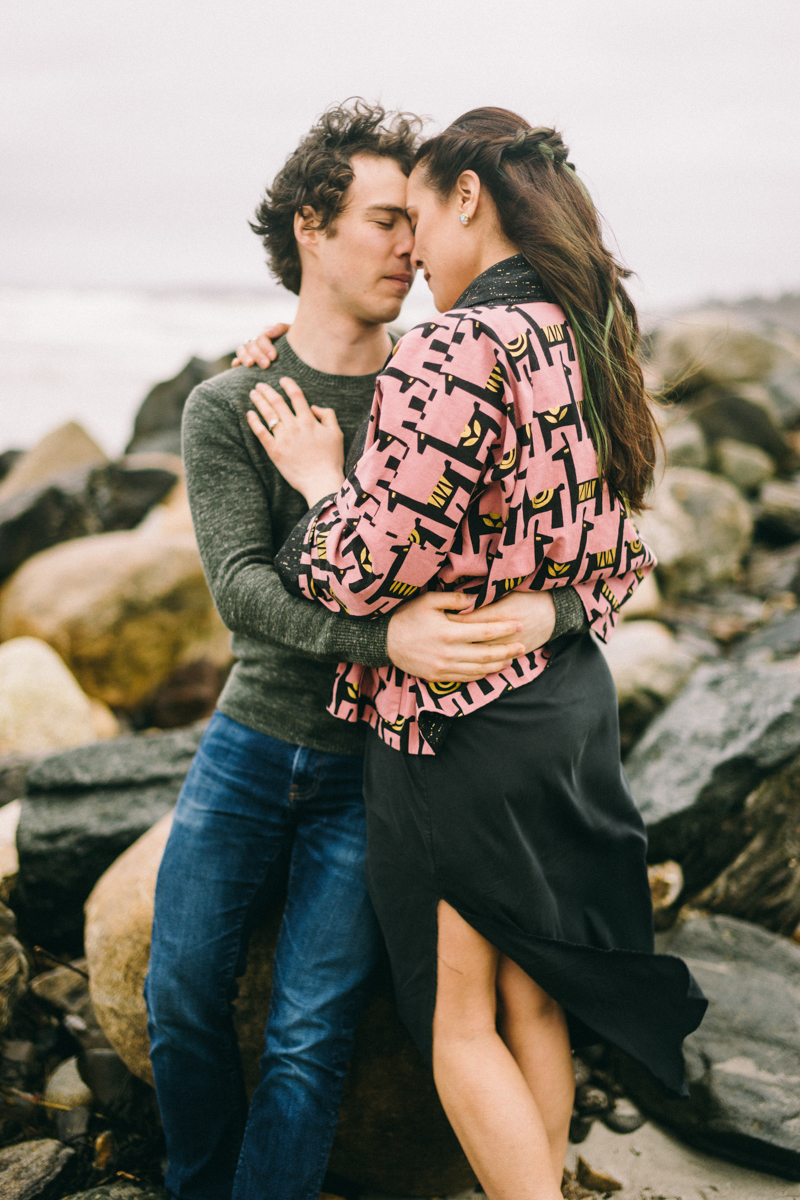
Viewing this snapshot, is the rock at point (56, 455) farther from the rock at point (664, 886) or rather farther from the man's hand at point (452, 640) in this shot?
the man's hand at point (452, 640)

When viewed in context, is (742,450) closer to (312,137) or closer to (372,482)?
(312,137)

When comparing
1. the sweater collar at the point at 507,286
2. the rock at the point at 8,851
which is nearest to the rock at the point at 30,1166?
the rock at the point at 8,851

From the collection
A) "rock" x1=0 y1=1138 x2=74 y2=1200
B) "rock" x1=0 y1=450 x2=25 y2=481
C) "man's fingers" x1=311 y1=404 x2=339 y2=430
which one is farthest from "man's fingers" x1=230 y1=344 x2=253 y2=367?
"rock" x1=0 y1=450 x2=25 y2=481

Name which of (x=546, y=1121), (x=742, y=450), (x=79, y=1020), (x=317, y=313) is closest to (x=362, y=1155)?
(x=546, y=1121)

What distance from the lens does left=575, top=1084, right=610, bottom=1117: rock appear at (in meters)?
2.34

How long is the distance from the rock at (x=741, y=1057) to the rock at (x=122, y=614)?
143 inches

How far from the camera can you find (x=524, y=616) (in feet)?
5.41

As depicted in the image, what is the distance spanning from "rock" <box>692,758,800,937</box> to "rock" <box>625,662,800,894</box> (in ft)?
0.12

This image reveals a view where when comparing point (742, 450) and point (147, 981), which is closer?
point (147, 981)

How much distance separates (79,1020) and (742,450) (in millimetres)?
9789

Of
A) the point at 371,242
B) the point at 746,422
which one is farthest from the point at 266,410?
the point at 746,422

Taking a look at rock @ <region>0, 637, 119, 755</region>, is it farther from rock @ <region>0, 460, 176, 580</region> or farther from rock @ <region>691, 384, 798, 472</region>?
rock @ <region>691, 384, 798, 472</region>

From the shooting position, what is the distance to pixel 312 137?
2.25m

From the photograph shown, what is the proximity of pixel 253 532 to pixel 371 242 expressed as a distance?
79 centimetres
